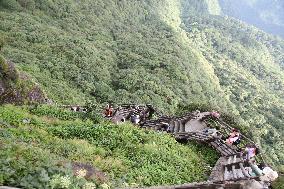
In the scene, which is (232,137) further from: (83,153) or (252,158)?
(83,153)

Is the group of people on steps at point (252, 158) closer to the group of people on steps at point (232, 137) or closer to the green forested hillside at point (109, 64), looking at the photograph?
the group of people on steps at point (232, 137)

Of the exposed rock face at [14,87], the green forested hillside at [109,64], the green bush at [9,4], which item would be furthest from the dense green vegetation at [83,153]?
the green bush at [9,4]

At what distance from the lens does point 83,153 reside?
20.6m

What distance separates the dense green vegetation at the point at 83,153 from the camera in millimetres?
13445

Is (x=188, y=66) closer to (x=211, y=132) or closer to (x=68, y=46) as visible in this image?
(x=68, y=46)

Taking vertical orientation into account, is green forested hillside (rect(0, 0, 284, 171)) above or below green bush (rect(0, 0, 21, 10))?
below

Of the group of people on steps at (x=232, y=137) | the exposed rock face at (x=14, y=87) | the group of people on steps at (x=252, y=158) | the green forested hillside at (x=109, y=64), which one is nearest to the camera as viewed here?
the group of people on steps at (x=252, y=158)

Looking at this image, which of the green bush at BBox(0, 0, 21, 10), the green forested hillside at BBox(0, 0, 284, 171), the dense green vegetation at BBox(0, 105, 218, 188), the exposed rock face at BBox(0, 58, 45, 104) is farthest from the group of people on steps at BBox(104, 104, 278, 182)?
the green bush at BBox(0, 0, 21, 10)

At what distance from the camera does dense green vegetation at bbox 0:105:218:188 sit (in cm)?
1345

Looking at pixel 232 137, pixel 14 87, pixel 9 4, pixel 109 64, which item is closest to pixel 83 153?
pixel 232 137

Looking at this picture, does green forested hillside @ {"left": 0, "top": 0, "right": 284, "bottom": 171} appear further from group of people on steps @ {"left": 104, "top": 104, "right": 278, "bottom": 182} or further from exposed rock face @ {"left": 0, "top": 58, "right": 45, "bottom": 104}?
exposed rock face @ {"left": 0, "top": 58, "right": 45, "bottom": 104}

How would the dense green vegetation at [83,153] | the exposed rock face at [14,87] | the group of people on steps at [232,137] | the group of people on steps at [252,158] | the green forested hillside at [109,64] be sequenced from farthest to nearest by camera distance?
the green forested hillside at [109,64] → the exposed rock face at [14,87] → the group of people on steps at [232,137] → the group of people on steps at [252,158] → the dense green vegetation at [83,153]

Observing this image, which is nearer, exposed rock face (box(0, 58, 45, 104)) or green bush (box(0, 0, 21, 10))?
exposed rock face (box(0, 58, 45, 104))

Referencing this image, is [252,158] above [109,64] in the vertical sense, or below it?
below
